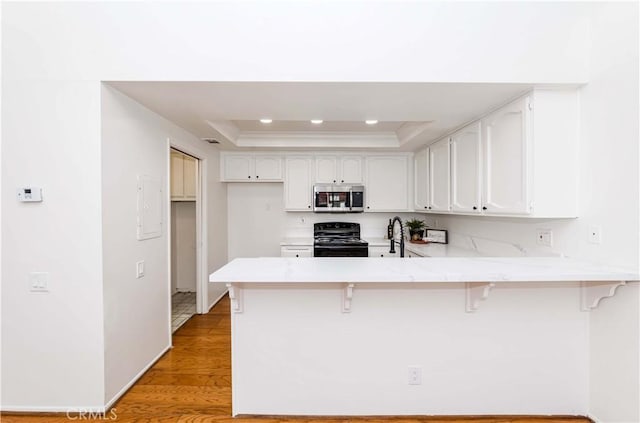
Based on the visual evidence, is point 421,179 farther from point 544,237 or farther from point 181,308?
point 181,308

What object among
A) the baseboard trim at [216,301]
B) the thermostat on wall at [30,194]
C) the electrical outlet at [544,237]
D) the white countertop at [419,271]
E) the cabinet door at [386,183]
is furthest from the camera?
the cabinet door at [386,183]

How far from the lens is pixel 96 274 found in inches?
78.0

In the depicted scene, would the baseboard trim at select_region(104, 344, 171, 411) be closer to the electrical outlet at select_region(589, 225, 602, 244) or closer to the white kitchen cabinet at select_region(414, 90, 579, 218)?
the white kitchen cabinet at select_region(414, 90, 579, 218)

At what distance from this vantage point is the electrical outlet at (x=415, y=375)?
1.95 metres

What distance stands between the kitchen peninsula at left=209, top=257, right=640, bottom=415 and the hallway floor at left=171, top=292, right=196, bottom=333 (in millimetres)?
2030

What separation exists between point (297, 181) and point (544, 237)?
3.00 m

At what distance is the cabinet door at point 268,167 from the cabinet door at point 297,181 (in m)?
0.13

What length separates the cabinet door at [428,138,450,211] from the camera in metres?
3.28

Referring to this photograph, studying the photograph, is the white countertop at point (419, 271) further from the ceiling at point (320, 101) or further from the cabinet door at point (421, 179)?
the cabinet door at point (421, 179)

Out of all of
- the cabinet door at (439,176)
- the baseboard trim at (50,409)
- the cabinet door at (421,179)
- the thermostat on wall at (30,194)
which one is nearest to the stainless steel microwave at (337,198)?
the cabinet door at (421,179)

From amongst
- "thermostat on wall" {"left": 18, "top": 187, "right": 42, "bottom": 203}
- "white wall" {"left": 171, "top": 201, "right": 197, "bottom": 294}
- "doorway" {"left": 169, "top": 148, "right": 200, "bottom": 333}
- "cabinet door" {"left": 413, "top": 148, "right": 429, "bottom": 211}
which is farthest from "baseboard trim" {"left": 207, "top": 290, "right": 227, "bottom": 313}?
"cabinet door" {"left": 413, "top": 148, "right": 429, "bottom": 211}

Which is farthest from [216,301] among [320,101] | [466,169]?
[466,169]

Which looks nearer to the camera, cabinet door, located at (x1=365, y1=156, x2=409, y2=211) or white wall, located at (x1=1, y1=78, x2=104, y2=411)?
white wall, located at (x1=1, y1=78, x2=104, y2=411)

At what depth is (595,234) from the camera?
1.87 m
